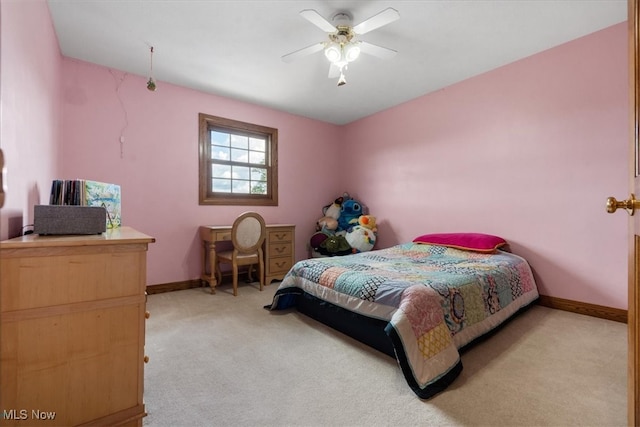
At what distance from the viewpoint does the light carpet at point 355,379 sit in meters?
1.26

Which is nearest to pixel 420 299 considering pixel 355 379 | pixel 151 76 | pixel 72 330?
pixel 355 379

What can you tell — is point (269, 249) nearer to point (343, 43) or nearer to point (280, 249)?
point (280, 249)

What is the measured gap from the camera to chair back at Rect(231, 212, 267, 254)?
10.2 ft

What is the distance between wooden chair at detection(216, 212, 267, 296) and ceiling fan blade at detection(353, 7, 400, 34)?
6.82 feet

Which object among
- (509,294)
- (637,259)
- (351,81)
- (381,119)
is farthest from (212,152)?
(637,259)

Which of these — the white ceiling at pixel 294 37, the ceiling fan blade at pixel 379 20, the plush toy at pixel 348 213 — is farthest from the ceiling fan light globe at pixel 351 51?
Result: the plush toy at pixel 348 213

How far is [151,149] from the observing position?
10.4 ft

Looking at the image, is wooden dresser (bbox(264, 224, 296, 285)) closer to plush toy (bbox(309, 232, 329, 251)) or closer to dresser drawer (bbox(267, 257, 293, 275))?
dresser drawer (bbox(267, 257, 293, 275))

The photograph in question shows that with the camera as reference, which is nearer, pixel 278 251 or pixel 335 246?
pixel 278 251

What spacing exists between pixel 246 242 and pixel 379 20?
244 centimetres

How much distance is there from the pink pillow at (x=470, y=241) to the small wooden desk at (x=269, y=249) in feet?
5.85

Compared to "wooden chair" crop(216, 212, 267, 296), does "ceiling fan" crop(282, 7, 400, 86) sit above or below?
above

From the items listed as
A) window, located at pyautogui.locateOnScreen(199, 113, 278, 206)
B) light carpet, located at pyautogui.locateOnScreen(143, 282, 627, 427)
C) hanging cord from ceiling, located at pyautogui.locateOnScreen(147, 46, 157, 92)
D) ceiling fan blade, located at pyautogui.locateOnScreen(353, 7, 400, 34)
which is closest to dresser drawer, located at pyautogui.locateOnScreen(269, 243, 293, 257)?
window, located at pyautogui.locateOnScreen(199, 113, 278, 206)

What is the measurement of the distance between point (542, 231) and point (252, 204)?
132 inches
